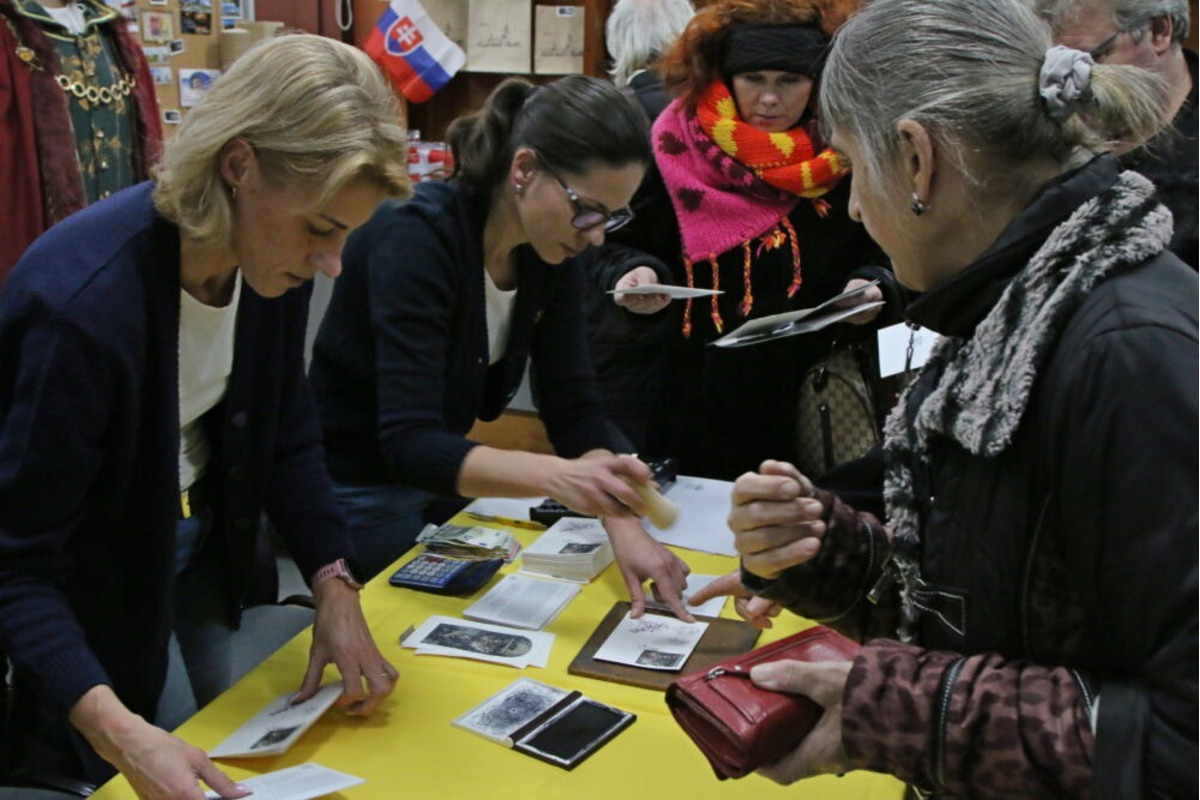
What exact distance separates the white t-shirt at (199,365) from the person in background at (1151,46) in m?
1.68

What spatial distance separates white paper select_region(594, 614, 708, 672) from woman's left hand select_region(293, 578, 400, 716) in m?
0.33

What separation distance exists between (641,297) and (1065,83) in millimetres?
1488

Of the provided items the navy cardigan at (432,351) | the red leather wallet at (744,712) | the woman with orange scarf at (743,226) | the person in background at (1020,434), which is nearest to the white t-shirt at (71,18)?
the navy cardigan at (432,351)

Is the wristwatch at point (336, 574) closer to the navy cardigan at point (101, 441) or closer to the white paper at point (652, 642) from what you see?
the navy cardigan at point (101, 441)

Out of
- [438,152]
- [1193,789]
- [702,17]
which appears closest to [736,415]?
[702,17]

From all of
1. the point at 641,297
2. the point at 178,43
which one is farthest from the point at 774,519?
the point at 178,43

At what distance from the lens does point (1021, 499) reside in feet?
3.46

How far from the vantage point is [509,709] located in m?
1.53

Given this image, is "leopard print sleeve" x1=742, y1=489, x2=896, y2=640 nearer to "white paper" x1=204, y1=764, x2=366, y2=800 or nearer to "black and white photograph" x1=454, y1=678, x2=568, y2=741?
"black and white photograph" x1=454, y1=678, x2=568, y2=741

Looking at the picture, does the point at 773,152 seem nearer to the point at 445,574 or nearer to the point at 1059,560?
the point at 445,574

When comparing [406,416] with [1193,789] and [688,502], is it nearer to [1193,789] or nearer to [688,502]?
[688,502]

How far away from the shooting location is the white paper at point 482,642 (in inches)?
66.1

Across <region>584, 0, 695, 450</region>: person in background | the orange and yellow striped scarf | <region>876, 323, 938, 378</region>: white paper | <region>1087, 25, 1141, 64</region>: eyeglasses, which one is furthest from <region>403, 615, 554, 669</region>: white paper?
<region>1087, 25, 1141, 64</region>: eyeglasses

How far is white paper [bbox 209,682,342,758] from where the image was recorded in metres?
1.41
